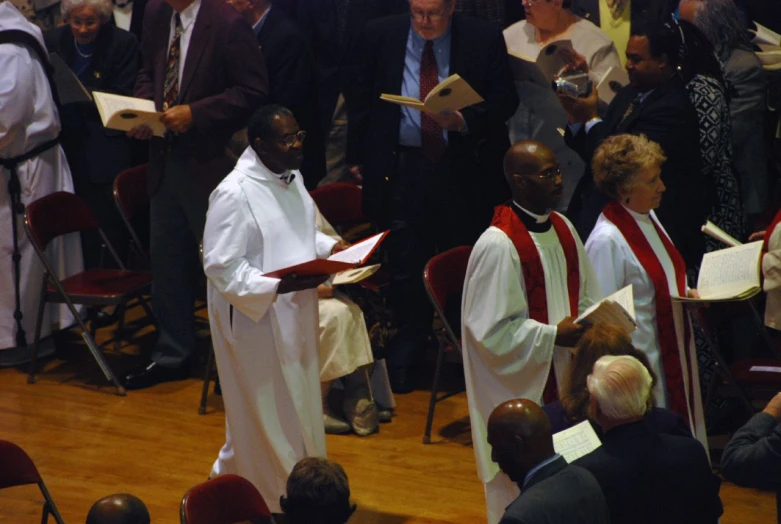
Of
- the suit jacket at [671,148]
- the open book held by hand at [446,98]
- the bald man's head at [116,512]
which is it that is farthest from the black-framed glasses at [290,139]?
the bald man's head at [116,512]

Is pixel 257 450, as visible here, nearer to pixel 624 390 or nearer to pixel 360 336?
pixel 360 336

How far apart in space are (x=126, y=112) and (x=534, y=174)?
2.69 m

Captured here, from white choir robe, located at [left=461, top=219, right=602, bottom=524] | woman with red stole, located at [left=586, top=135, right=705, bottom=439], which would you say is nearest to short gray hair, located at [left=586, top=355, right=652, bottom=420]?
white choir robe, located at [left=461, top=219, right=602, bottom=524]

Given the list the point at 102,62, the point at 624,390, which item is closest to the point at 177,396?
the point at 102,62

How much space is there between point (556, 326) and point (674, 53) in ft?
6.13

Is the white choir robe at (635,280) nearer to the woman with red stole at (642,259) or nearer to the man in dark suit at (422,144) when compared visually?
the woman with red stole at (642,259)

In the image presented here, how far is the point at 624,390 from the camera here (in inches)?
141

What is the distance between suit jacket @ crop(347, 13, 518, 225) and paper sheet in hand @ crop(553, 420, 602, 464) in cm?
325

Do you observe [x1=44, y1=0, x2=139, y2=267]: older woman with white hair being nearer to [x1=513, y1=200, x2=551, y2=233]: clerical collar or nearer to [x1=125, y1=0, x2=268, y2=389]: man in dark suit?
[x1=125, y1=0, x2=268, y2=389]: man in dark suit

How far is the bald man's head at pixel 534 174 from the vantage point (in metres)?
4.66

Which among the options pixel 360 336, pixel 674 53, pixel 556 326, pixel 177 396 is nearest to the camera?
pixel 556 326

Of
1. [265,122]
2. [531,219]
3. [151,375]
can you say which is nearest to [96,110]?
[151,375]

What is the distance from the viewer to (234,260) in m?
4.98

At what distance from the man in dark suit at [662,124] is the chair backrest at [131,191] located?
2782 mm
